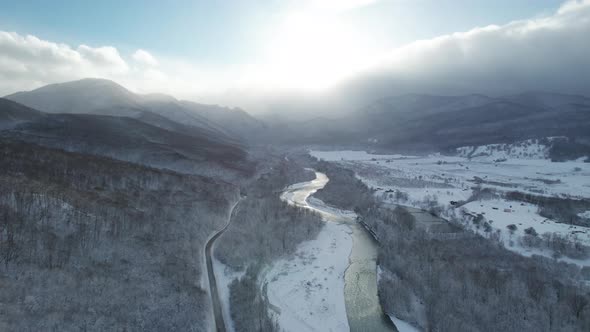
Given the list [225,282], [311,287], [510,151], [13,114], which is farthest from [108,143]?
[510,151]

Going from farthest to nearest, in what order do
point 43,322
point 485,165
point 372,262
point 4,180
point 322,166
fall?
point 485,165 → point 322,166 → point 372,262 → point 4,180 → point 43,322

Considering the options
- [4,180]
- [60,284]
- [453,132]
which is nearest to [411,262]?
[60,284]

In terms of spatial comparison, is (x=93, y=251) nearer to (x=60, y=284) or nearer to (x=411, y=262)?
(x=60, y=284)

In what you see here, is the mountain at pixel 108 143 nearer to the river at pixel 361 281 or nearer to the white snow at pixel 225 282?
the river at pixel 361 281

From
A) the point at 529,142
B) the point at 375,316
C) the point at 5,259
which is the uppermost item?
the point at 529,142

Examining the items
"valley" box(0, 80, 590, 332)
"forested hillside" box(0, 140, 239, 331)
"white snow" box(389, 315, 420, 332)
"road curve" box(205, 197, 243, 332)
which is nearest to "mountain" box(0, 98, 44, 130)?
"valley" box(0, 80, 590, 332)

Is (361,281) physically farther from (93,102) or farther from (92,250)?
(93,102)

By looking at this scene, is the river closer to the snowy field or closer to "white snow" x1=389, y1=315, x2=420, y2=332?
"white snow" x1=389, y1=315, x2=420, y2=332
